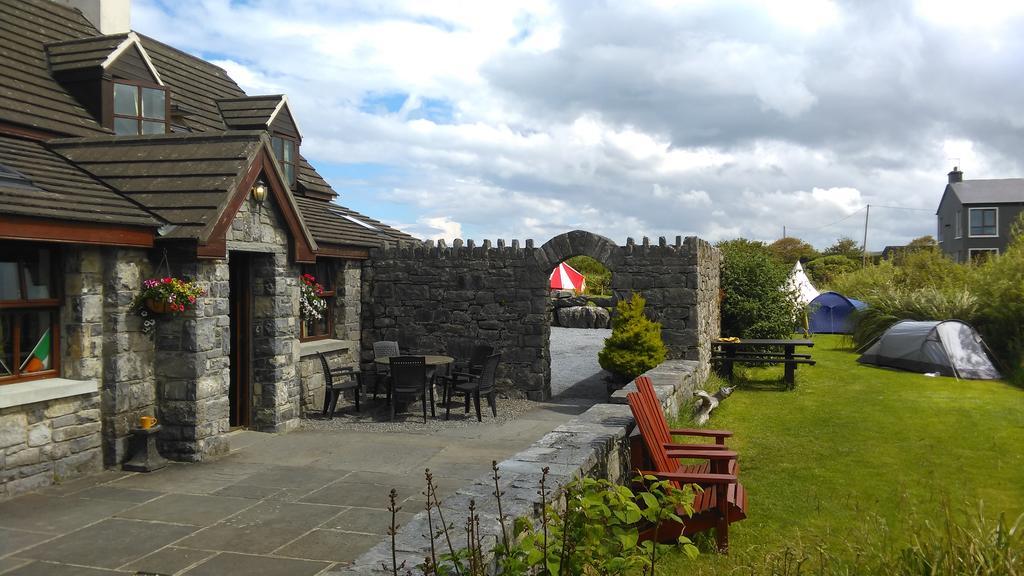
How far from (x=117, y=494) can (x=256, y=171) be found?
12.6 ft

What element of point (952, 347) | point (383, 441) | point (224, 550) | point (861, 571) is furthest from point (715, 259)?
point (224, 550)

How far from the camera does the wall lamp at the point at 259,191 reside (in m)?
8.74

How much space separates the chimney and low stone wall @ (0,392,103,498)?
9023 mm

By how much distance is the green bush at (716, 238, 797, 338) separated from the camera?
16.6 meters

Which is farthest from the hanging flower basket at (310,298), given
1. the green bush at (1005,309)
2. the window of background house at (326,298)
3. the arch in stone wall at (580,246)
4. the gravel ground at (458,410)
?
the green bush at (1005,309)

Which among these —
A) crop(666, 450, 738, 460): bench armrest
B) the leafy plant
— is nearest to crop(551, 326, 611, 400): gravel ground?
crop(666, 450, 738, 460): bench armrest

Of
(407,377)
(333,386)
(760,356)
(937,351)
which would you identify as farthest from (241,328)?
(937,351)

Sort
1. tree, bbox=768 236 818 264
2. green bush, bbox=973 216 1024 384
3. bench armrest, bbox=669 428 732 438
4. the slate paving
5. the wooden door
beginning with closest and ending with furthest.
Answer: the slate paving
bench armrest, bbox=669 428 732 438
the wooden door
green bush, bbox=973 216 1024 384
tree, bbox=768 236 818 264

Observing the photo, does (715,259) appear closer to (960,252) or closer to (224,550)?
(224,550)

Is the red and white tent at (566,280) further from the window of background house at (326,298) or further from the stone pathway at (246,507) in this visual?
the stone pathway at (246,507)

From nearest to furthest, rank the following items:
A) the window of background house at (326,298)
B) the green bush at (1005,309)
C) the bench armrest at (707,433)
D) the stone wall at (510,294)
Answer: the bench armrest at (707,433) → the window of background house at (326,298) → the stone wall at (510,294) → the green bush at (1005,309)

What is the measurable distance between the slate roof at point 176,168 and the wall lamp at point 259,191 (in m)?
0.43

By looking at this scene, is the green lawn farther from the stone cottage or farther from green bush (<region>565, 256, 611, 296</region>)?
green bush (<region>565, 256, 611, 296</region>)

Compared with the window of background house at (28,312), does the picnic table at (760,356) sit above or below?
below
